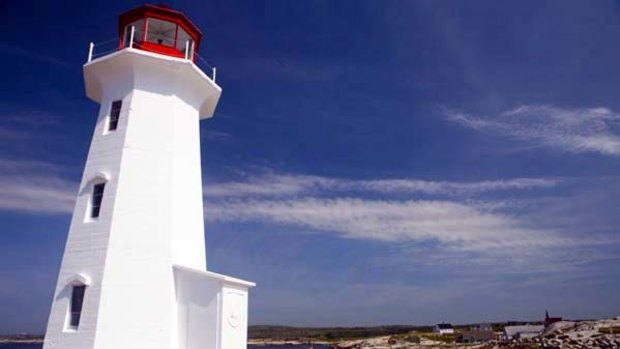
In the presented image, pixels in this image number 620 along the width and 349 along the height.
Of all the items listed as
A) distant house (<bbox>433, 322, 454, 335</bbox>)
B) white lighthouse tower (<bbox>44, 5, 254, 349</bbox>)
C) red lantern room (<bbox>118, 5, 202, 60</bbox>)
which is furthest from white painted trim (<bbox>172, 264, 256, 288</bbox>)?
distant house (<bbox>433, 322, 454, 335</bbox>)

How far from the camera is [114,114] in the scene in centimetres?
1046

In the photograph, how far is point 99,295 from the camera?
28.7 feet

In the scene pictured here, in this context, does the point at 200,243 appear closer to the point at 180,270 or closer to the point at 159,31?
the point at 180,270

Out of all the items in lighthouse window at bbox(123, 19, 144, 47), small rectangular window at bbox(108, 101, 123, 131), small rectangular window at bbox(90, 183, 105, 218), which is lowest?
small rectangular window at bbox(90, 183, 105, 218)

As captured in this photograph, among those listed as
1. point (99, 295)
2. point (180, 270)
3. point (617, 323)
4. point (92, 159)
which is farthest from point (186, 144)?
point (617, 323)

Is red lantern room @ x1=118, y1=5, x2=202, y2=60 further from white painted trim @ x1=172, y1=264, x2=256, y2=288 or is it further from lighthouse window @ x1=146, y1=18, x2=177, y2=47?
white painted trim @ x1=172, y1=264, x2=256, y2=288

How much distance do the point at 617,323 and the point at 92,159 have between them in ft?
97.8

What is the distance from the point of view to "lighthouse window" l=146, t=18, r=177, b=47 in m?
11.6

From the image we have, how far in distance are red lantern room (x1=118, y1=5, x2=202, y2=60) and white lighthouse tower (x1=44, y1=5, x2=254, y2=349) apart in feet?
0.11

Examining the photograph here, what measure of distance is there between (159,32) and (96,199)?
4716 mm

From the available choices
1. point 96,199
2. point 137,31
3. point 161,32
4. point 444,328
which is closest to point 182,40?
point 161,32

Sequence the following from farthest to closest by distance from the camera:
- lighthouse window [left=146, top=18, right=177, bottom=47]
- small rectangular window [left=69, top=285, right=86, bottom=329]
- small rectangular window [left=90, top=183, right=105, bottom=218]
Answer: lighthouse window [left=146, top=18, right=177, bottom=47] → small rectangular window [left=90, top=183, right=105, bottom=218] → small rectangular window [left=69, top=285, right=86, bottom=329]

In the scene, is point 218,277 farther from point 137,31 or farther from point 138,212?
point 137,31

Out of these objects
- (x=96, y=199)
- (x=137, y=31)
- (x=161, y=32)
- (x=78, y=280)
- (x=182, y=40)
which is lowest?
(x=78, y=280)
